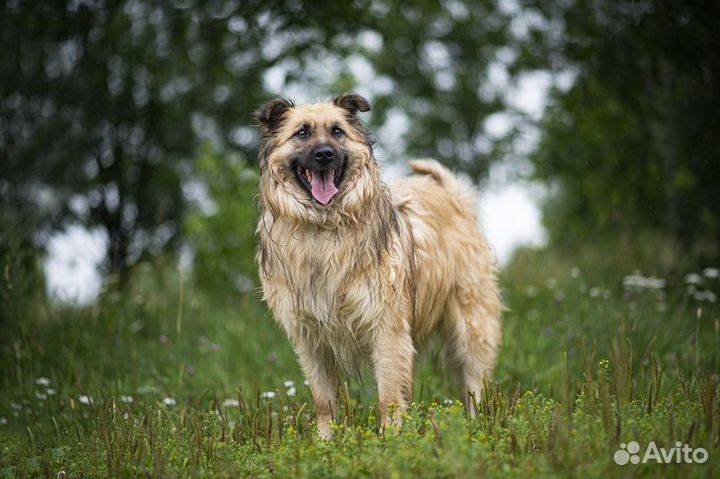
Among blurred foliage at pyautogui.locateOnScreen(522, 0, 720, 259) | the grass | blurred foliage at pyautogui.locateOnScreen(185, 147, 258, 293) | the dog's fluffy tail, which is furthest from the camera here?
blurred foliage at pyautogui.locateOnScreen(185, 147, 258, 293)

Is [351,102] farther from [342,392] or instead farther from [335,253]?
[342,392]

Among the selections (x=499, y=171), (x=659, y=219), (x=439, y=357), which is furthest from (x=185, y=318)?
(x=499, y=171)

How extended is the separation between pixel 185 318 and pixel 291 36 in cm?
294

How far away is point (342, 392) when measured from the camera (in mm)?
4422

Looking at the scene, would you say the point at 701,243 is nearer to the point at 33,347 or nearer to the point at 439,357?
the point at 439,357

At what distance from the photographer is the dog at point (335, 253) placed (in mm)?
4629

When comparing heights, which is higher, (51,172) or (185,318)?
(51,172)

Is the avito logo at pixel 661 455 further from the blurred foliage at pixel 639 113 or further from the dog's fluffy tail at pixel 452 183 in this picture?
the blurred foliage at pixel 639 113

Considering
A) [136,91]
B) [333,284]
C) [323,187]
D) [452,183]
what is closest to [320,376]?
[333,284]

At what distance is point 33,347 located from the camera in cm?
655

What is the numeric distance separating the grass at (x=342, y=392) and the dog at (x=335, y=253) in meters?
0.24

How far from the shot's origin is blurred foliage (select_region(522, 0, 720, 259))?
794 cm

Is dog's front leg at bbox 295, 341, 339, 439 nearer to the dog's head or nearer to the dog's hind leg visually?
the dog's head

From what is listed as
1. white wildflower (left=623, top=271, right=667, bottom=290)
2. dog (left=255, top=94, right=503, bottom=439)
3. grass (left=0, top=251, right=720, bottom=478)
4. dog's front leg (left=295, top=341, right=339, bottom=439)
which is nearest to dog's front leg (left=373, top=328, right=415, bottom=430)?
dog (left=255, top=94, right=503, bottom=439)
